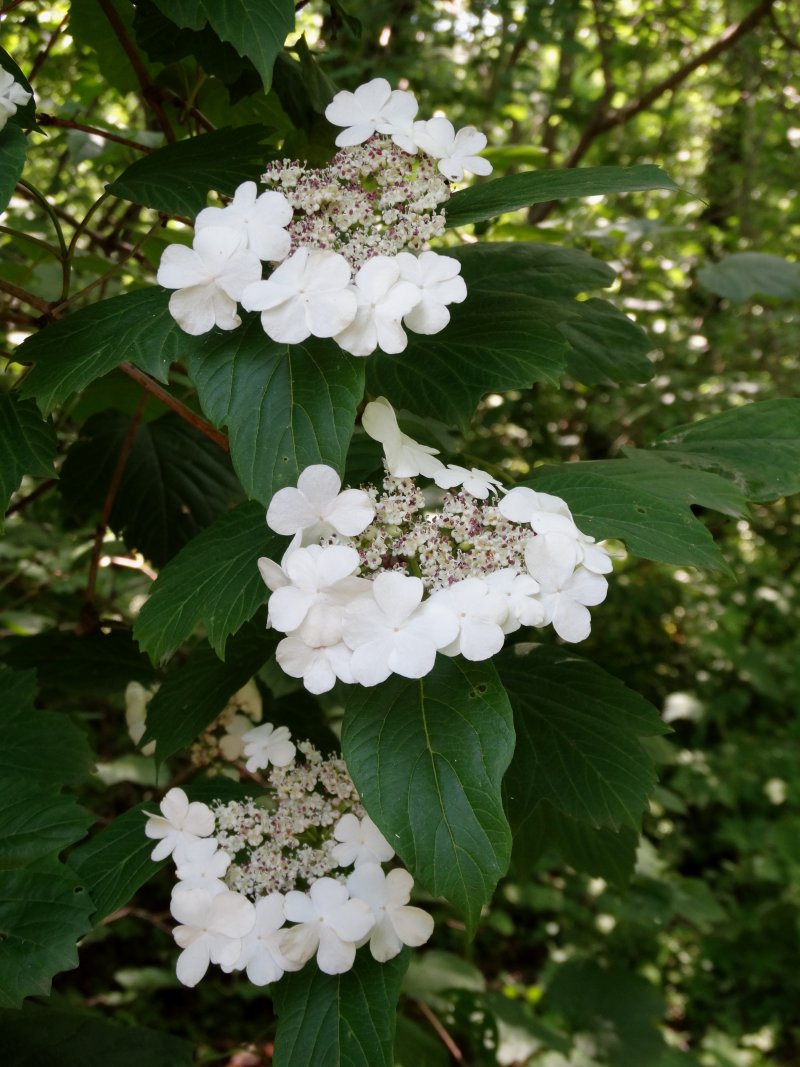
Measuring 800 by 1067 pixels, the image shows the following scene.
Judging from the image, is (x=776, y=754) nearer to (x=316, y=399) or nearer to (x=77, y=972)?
(x=77, y=972)

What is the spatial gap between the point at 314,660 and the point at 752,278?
1.67 meters

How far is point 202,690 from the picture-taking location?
0.92 metres

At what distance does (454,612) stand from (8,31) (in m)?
1.72

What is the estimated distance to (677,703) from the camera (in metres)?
3.17

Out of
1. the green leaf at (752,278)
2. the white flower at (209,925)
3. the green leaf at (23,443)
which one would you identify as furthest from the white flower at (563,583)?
the green leaf at (752,278)

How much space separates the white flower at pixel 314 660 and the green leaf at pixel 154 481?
2.24 feet

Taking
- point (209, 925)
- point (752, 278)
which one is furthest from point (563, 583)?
point (752, 278)

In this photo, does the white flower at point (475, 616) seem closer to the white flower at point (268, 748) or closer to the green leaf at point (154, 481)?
the white flower at point (268, 748)

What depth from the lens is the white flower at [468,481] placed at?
0.69m

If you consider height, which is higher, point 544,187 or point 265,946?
point 544,187

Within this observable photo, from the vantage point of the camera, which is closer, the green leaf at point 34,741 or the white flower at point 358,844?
the white flower at point 358,844

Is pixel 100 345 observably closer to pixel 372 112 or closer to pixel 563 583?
pixel 372 112

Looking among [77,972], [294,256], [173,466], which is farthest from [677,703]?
[294,256]

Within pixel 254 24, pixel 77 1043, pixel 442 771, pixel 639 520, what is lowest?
pixel 77 1043
